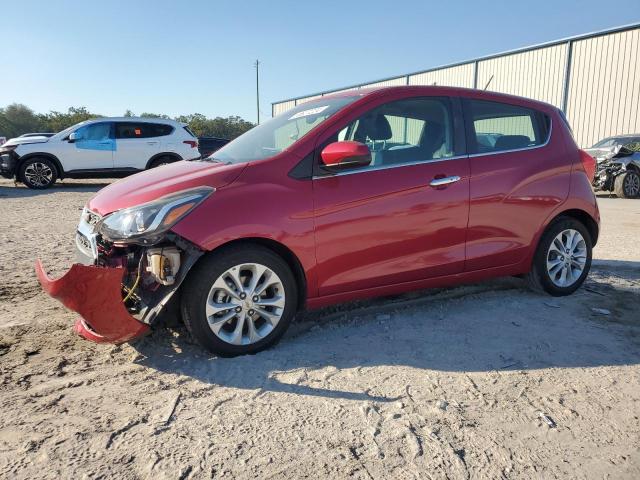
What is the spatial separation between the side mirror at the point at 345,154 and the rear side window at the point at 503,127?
46.2 inches

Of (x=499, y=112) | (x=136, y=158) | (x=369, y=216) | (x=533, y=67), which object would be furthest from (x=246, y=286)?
(x=533, y=67)

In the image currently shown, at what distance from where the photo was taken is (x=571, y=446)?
2.42 meters

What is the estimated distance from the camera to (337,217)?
3486 mm

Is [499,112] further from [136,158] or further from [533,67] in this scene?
[533,67]

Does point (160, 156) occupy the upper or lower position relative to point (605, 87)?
lower

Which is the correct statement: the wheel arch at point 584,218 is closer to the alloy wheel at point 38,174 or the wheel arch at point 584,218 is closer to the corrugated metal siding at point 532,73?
the alloy wheel at point 38,174

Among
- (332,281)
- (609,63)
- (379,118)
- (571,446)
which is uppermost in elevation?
(609,63)

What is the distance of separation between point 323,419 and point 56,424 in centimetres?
132

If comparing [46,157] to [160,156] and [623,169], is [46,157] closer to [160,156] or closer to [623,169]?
[160,156]

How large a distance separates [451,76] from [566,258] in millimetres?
25237

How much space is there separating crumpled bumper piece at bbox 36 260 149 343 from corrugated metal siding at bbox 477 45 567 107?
65.0 feet

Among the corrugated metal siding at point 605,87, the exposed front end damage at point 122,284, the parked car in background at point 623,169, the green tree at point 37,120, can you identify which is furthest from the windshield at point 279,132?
the green tree at point 37,120

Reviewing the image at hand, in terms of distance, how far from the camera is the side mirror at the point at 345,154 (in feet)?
11.1

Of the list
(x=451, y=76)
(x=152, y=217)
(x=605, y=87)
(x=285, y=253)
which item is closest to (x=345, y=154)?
(x=285, y=253)
